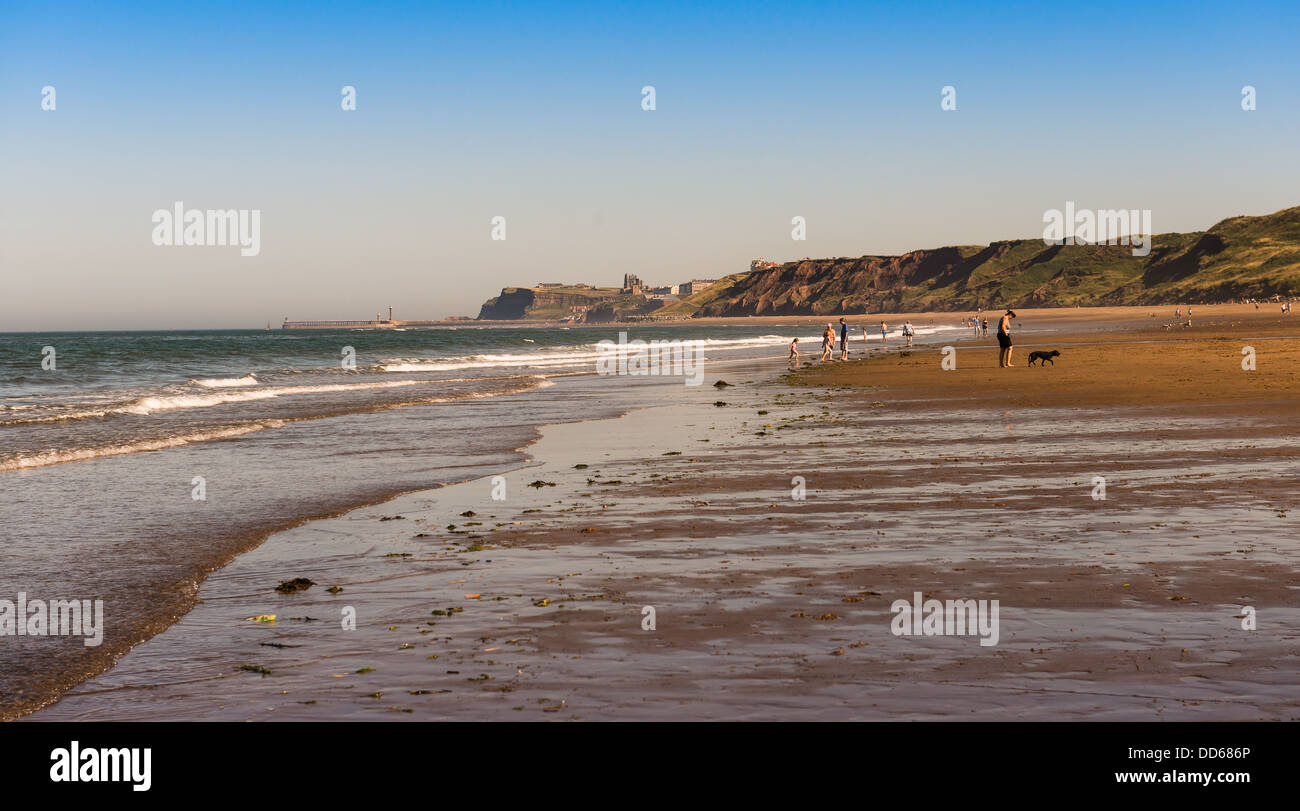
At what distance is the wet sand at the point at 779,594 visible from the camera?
240 inches

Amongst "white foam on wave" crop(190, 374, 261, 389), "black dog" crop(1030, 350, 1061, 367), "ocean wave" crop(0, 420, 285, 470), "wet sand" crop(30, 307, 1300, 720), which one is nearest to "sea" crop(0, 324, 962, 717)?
"ocean wave" crop(0, 420, 285, 470)

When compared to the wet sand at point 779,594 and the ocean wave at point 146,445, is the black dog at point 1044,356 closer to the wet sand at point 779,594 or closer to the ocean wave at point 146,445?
the wet sand at point 779,594

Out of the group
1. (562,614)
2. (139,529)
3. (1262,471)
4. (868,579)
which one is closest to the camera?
(562,614)

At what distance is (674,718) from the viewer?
5.74m

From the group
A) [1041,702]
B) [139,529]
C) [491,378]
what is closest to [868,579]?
[1041,702]

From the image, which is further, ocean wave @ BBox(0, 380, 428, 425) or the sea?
ocean wave @ BBox(0, 380, 428, 425)

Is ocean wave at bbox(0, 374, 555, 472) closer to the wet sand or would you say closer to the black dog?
the wet sand

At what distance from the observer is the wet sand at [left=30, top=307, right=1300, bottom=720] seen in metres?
6.11

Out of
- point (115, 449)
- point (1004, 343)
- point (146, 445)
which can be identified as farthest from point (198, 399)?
point (1004, 343)

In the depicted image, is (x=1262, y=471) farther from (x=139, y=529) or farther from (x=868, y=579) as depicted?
(x=139, y=529)

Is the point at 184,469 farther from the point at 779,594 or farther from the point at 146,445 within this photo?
the point at 779,594
